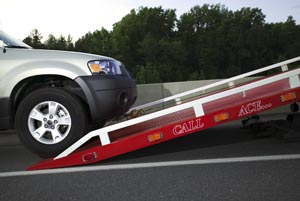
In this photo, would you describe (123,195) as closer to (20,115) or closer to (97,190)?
(97,190)

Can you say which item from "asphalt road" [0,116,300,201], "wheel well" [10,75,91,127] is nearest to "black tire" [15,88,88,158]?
"wheel well" [10,75,91,127]

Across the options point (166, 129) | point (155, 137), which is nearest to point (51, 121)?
point (155, 137)

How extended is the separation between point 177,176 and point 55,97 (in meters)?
1.74

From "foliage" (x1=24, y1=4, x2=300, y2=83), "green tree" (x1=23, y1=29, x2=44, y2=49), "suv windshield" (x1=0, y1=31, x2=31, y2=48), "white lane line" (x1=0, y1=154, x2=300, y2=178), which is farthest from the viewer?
"foliage" (x1=24, y1=4, x2=300, y2=83)

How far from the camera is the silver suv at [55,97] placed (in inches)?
165

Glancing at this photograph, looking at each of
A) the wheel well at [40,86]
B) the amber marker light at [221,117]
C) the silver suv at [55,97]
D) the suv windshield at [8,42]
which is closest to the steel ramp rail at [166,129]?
the amber marker light at [221,117]

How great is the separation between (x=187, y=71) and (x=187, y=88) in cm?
7263

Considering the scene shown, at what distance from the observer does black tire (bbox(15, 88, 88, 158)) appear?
4180 mm

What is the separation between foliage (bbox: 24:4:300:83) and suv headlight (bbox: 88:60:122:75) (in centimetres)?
6486

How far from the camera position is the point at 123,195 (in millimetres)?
3008

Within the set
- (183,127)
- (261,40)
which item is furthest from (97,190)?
(261,40)

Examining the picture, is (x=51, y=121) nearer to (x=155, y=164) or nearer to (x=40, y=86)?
(x=40, y=86)

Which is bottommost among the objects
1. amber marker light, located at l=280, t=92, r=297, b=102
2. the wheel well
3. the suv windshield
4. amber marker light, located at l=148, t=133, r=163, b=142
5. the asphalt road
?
the asphalt road

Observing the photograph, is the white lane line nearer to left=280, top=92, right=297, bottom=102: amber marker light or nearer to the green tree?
left=280, top=92, right=297, bottom=102: amber marker light
